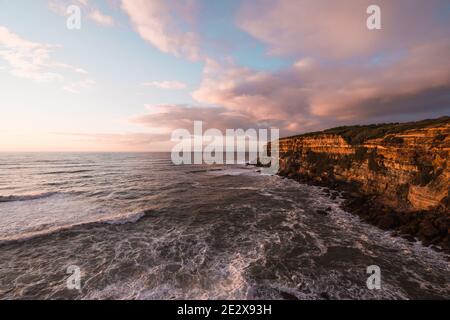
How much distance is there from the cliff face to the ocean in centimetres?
537

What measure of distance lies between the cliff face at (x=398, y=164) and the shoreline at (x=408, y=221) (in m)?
0.88

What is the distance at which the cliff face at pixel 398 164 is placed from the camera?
16.3 metres

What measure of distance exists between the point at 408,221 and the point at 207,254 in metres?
17.0

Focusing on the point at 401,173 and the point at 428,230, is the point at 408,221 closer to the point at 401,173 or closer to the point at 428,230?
the point at 428,230

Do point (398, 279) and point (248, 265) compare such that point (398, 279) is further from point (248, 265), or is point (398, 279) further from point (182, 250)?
point (182, 250)

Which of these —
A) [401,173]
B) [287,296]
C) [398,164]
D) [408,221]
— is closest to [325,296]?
[287,296]

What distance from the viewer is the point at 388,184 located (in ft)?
69.8

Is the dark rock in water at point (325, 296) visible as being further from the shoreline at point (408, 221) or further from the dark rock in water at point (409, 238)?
the dark rock in water at point (409, 238)

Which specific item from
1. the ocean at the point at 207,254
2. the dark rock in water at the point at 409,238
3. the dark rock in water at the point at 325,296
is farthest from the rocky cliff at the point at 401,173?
the dark rock in water at the point at 325,296

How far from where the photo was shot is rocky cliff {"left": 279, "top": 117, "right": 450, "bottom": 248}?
15.5 meters

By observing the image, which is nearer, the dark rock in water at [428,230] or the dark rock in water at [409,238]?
the dark rock in water at [428,230]
